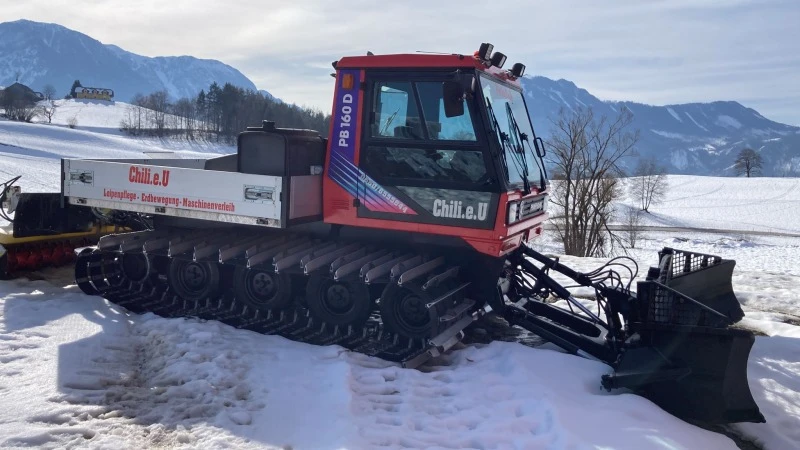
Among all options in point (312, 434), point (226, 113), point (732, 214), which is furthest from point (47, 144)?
point (732, 214)

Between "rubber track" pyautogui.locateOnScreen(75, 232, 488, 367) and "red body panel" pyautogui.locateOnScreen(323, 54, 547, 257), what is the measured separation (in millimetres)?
401

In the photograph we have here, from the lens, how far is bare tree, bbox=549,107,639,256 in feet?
86.5

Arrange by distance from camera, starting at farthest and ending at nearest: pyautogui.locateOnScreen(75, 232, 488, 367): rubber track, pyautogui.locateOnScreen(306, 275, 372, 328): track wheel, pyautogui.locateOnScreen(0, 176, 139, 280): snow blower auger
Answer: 1. pyautogui.locateOnScreen(0, 176, 139, 280): snow blower auger
2. pyautogui.locateOnScreen(306, 275, 372, 328): track wheel
3. pyautogui.locateOnScreen(75, 232, 488, 367): rubber track

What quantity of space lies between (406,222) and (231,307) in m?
2.42

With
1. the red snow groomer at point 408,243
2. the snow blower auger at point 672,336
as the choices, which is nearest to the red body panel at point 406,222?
the red snow groomer at point 408,243

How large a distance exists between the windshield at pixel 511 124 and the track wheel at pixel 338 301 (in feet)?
6.48

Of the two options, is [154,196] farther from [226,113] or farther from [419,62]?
[226,113]

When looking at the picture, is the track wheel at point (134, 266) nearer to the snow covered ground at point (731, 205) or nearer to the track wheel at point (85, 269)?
the track wheel at point (85, 269)

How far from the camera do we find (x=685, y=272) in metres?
6.19

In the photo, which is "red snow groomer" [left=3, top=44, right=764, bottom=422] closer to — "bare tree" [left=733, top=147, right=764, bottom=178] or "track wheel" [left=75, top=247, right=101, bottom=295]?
"track wheel" [left=75, top=247, right=101, bottom=295]

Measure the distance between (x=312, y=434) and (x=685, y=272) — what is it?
13.6 feet

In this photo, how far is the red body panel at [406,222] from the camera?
231 inches

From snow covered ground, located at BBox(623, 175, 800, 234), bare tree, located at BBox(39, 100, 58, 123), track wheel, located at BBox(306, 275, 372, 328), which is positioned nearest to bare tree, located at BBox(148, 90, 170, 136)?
bare tree, located at BBox(39, 100, 58, 123)

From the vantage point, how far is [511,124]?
21.9 feet
